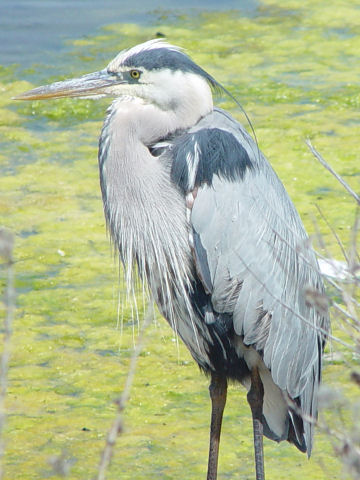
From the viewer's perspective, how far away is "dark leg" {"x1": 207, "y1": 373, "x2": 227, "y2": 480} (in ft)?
9.16

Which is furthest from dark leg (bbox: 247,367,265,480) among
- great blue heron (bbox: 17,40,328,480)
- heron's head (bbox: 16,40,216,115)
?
heron's head (bbox: 16,40,216,115)

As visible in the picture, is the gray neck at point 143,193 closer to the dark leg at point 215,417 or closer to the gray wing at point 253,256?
the gray wing at point 253,256

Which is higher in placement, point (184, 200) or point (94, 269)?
point (184, 200)

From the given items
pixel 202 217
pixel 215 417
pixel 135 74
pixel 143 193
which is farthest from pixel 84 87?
pixel 215 417

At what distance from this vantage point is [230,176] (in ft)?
8.57

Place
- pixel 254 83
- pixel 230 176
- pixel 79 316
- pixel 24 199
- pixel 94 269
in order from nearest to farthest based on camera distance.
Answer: pixel 230 176
pixel 79 316
pixel 94 269
pixel 24 199
pixel 254 83

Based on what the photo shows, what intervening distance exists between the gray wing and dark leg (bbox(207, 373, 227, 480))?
8.0 inches

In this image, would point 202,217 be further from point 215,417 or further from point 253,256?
point 215,417

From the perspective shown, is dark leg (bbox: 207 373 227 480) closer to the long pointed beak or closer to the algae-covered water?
the algae-covered water

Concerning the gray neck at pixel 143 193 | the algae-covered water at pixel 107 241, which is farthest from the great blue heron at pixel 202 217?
the algae-covered water at pixel 107 241

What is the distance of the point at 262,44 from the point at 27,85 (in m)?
1.69

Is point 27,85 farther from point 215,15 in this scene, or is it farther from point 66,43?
point 215,15

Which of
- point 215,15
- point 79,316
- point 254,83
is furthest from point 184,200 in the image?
→ point 215,15

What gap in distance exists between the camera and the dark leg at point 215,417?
110 inches
